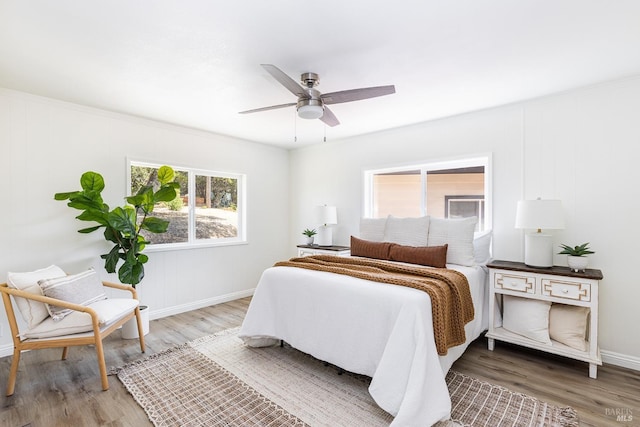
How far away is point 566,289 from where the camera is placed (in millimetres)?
2602

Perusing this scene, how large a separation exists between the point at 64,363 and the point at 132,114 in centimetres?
268

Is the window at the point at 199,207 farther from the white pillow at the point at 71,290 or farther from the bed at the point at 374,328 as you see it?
the bed at the point at 374,328

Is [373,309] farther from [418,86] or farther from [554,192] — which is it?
[554,192]

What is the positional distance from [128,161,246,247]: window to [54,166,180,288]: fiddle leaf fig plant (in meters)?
0.59

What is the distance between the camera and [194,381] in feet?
8.05

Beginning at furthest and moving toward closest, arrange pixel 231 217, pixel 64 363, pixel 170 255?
pixel 231 217
pixel 170 255
pixel 64 363

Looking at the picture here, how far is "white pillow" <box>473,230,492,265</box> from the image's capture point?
3279 millimetres

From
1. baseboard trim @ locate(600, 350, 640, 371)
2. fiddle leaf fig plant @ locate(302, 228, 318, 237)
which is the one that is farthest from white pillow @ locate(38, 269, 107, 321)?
A: baseboard trim @ locate(600, 350, 640, 371)

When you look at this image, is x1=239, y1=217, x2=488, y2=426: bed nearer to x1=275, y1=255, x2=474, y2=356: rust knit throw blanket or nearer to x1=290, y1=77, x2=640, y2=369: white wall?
x1=275, y1=255, x2=474, y2=356: rust knit throw blanket

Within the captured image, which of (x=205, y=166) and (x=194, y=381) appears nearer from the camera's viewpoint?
(x=194, y=381)

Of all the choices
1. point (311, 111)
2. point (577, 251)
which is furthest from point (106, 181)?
point (577, 251)

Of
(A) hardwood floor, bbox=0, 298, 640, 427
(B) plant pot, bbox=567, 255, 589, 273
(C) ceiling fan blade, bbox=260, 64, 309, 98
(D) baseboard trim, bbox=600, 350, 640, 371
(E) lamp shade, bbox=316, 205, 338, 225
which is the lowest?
(A) hardwood floor, bbox=0, 298, 640, 427

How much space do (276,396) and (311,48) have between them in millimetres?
2534

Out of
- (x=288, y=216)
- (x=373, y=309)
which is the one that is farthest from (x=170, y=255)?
(x=373, y=309)
